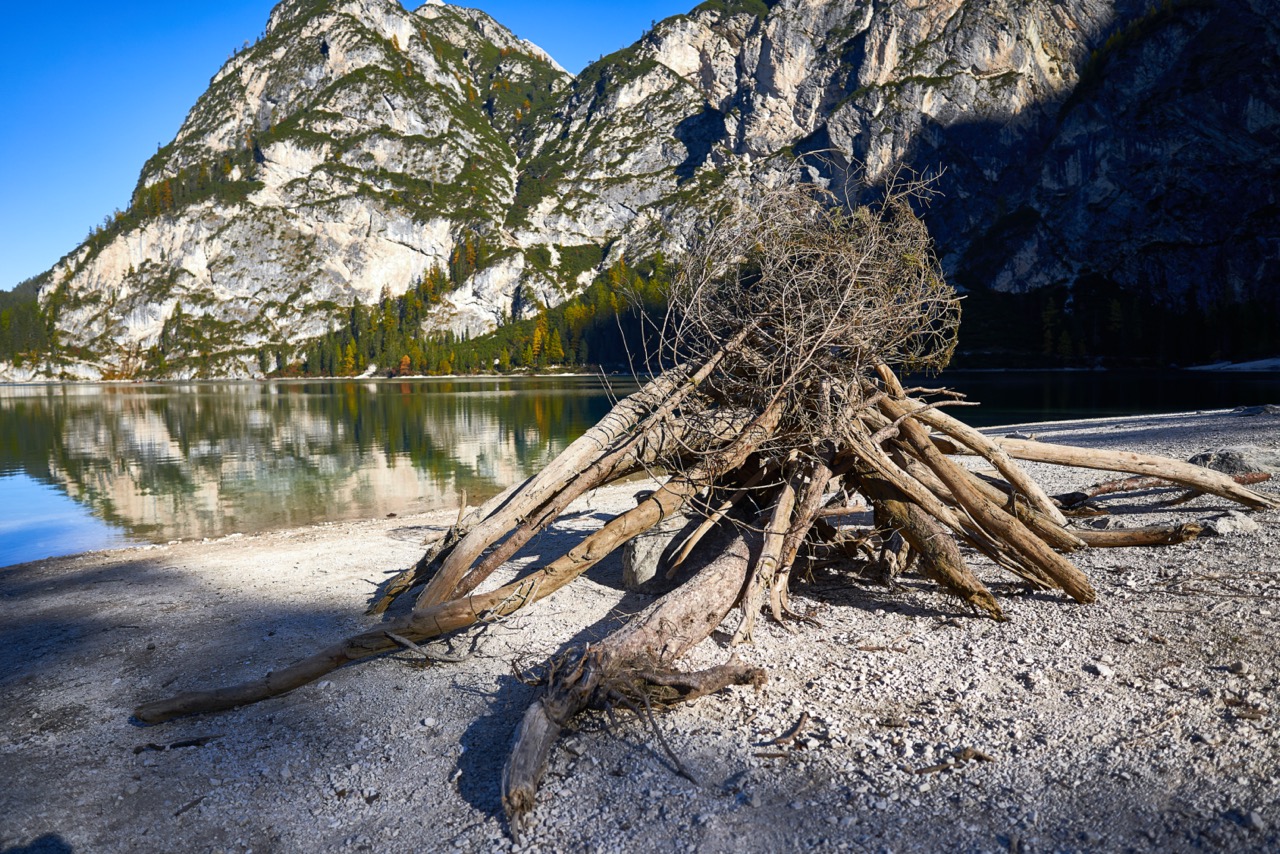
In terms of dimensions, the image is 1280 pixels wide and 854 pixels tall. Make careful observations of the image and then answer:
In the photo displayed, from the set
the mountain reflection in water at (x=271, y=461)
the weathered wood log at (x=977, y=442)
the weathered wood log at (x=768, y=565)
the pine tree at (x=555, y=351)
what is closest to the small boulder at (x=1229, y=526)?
the weathered wood log at (x=977, y=442)

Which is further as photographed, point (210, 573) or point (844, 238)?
point (210, 573)

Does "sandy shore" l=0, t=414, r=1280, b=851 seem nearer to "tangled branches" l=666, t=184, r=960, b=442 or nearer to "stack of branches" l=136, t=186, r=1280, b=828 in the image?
"stack of branches" l=136, t=186, r=1280, b=828

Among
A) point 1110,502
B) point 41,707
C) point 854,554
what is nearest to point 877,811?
point 854,554

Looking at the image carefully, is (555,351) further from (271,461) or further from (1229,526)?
(1229,526)

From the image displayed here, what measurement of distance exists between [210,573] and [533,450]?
23256 millimetres

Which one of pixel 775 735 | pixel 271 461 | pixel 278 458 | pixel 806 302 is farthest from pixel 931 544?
pixel 278 458

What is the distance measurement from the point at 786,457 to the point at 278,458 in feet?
107

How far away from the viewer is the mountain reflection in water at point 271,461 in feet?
73.2

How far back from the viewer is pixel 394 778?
15.9ft

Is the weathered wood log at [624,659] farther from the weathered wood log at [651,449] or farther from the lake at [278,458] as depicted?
the lake at [278,458]

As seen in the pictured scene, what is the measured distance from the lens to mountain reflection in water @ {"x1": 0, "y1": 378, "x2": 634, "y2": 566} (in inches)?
878

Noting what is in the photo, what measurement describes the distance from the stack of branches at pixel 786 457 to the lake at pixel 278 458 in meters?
1.29

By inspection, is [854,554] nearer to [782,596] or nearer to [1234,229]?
[782,596]

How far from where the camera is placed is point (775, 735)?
4832 millimetres
